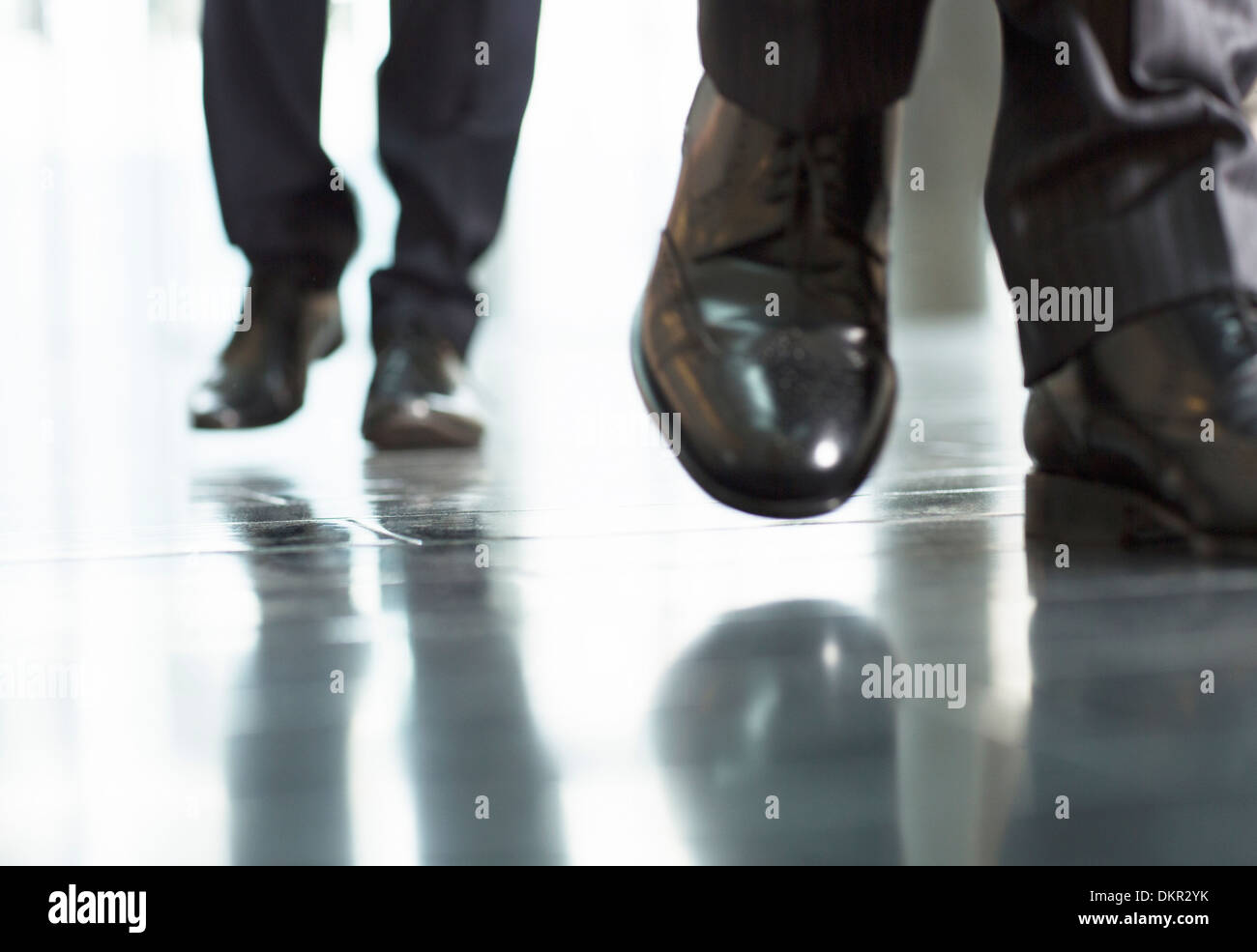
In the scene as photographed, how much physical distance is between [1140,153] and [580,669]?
0.53 meters

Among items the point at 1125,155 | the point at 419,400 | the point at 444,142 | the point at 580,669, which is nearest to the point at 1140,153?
the point at 1125,155

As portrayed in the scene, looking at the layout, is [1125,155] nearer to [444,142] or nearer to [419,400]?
[419,400]

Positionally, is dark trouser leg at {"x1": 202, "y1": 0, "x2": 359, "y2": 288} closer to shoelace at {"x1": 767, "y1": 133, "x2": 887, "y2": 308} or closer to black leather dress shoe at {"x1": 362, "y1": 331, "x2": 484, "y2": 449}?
black leather dress shoe at {"x1": 362, "y1": 331, "x2": 484, "y2": 449}

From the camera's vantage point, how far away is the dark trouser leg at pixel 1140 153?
2.83ft

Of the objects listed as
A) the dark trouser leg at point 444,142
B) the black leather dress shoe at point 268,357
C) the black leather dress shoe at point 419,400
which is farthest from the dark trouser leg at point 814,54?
the black leather dress shoe at point 268,357

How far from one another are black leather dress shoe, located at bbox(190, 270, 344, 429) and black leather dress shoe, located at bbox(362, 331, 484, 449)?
15cm

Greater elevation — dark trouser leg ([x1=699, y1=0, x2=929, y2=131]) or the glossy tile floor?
dark trouser leg ([x1=699, y1=0, x2=929, y2=131])

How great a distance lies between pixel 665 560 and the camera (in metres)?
0.83

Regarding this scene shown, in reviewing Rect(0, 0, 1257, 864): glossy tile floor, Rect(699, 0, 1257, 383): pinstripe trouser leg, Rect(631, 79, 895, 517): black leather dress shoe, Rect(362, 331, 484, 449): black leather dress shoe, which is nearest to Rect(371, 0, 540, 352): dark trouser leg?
Rect(362, 331, 484, 449): black leather dress shoe

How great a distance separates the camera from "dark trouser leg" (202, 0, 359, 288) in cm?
177

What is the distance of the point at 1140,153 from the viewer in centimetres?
88

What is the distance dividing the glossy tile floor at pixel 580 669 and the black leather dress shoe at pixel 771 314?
0.06 metres
